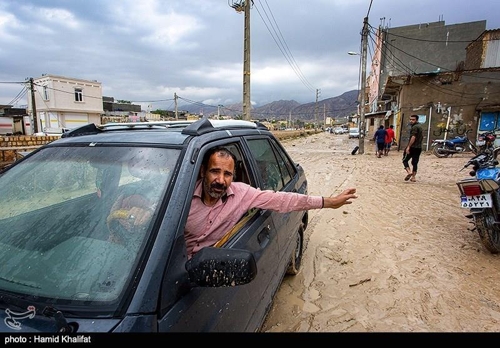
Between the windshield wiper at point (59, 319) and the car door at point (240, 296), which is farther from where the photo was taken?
the car door at point (240, 296)

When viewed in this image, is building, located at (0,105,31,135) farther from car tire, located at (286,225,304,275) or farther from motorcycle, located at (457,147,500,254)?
motorcycle, located at (457,147,500,254)

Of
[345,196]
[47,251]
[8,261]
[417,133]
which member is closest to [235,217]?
[345,196]

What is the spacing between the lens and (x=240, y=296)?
1.61 m

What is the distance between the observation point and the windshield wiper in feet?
3.16

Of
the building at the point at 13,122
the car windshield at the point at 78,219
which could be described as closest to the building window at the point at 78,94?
the building at the point at 13,122

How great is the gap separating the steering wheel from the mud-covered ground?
1657 mm

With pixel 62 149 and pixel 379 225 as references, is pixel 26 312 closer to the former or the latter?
pixel 62 149

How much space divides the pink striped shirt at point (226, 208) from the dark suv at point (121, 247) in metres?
0.09

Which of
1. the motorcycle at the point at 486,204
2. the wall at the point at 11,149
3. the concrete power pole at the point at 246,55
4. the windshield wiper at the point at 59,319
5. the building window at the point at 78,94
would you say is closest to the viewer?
the windshield wiper at the point at 59,319

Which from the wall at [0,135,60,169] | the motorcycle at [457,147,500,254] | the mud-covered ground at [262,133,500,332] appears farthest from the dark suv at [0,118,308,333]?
the wall at [0,135,60,169]

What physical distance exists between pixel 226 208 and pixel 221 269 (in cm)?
65

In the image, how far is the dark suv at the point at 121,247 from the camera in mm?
1075

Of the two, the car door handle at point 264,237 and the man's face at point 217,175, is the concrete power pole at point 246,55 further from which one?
the man's face at point 217,175
